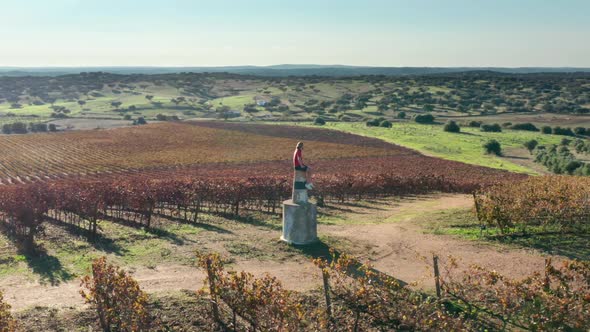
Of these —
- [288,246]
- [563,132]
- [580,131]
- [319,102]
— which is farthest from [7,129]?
[580,131]

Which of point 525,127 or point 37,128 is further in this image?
point 37,128

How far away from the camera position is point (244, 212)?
1209 inches

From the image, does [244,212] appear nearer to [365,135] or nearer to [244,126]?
[365,135]

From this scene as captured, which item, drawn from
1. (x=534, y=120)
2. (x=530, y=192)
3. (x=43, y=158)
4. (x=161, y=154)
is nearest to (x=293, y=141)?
(x=161, y=154)

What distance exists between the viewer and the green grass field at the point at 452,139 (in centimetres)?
6819

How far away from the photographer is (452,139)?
88.4 m

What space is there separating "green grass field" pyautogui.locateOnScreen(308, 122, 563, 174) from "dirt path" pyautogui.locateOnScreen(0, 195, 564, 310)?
137 ft

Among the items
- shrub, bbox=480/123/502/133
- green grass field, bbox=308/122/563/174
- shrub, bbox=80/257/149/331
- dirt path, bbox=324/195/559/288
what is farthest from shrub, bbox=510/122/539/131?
shrub, bbox=80/257/149/331

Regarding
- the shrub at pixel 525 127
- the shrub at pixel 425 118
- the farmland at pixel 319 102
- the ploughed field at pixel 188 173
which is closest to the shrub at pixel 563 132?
the shrub at pixel 525 127

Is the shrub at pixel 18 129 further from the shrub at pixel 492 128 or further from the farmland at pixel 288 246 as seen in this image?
the shrub at pixel 492 128

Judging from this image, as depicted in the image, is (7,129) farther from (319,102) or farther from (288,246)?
(288,246)

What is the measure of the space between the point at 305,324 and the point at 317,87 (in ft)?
613

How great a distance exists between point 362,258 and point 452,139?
73.4m

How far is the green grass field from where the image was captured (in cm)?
6819
